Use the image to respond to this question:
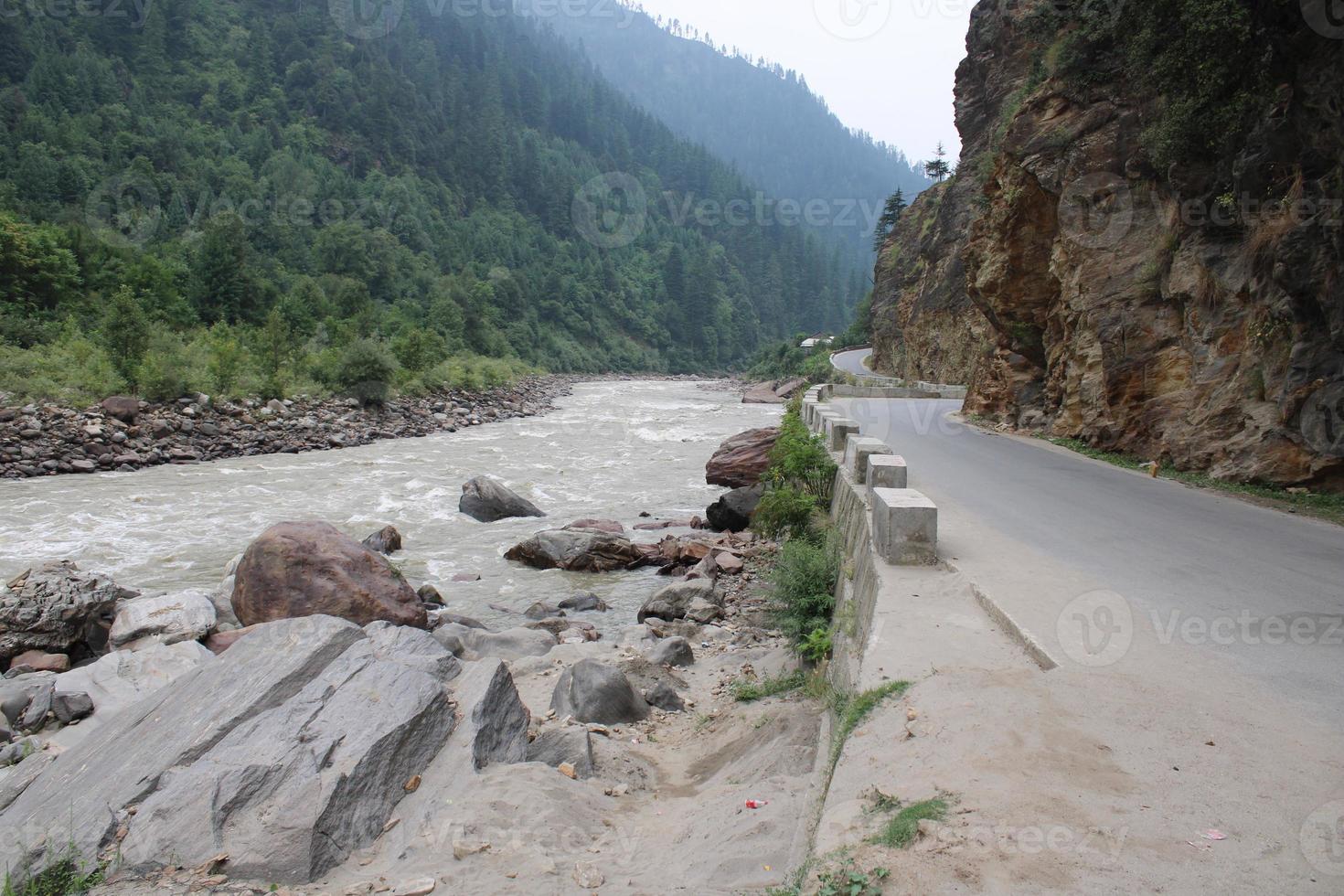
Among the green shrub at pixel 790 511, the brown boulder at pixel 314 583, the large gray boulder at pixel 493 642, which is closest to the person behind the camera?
the large gray boulder at pixel 493 642

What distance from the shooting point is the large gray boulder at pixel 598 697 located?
681 cm

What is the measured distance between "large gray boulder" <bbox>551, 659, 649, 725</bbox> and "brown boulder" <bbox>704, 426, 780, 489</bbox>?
37.5ft

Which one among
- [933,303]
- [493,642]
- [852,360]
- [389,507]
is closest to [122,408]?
[389,507]

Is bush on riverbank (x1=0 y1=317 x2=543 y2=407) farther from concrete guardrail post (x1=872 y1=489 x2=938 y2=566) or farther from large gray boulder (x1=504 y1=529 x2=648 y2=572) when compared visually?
concrete guardrail post (x1=872 y1=489 x2=938 y2=566)

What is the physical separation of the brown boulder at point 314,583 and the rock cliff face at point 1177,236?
11390 millimetres

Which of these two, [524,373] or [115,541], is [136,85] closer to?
[524,373]

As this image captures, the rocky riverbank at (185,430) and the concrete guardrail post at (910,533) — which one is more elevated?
the concrete guardrail post at (910,533)

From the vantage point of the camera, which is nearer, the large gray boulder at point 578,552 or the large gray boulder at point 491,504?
the large gray boulder at point 578,552

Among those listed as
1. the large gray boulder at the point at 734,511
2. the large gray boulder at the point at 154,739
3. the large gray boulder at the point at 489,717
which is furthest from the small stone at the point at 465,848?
the large gray boulder at the point at 734,511

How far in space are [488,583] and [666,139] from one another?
190 meters

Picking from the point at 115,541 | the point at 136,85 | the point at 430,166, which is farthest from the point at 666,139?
the point at 115,541

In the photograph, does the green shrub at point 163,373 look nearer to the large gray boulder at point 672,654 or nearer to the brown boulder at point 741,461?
the brown boulder at point 741,461

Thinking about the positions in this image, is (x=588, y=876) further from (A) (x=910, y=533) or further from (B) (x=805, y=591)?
(B) (x=805, y=591)

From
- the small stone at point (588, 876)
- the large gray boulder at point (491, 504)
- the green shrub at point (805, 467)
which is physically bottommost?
the large gray boulder at point (491, 504)
